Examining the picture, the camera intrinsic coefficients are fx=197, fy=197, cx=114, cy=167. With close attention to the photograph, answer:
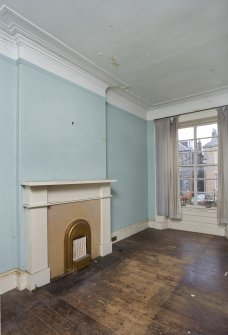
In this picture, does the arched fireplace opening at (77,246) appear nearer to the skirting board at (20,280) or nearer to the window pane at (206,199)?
the skirting board at (20,280)

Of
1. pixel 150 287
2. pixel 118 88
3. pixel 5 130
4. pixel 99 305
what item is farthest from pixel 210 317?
pixel 118 88

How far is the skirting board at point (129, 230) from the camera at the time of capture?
11.8 feet

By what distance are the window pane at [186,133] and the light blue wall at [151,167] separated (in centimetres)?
59

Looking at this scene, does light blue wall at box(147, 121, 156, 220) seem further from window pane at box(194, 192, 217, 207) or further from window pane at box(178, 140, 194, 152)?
window pane at box(194, 192, 217, 207)

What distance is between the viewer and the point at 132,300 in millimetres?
1918

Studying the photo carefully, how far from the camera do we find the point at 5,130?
6.85 feet

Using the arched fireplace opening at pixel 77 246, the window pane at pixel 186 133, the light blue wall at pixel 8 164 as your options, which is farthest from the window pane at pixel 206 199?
the light blue wall at pixel 8 164

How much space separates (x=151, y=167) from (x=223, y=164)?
1.49 m

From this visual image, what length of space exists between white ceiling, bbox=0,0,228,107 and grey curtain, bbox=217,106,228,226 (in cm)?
70

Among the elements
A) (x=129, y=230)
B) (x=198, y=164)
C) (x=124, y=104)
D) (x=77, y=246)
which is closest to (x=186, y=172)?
(x=198, y=164)

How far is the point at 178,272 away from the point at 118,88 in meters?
2.98

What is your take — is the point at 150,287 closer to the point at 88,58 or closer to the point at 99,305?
the point at 99,305

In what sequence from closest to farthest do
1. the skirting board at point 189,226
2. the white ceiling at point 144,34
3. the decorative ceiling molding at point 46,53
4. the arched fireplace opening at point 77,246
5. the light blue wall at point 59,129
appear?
the white ceiling at point 144,34, the decorative ceiling molding at point 46,53, the light blue wall at point 59,129, the arched fireplace opening at point 77,246, the skirting board at point 189,226

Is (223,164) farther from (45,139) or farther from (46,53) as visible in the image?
(46,53)
